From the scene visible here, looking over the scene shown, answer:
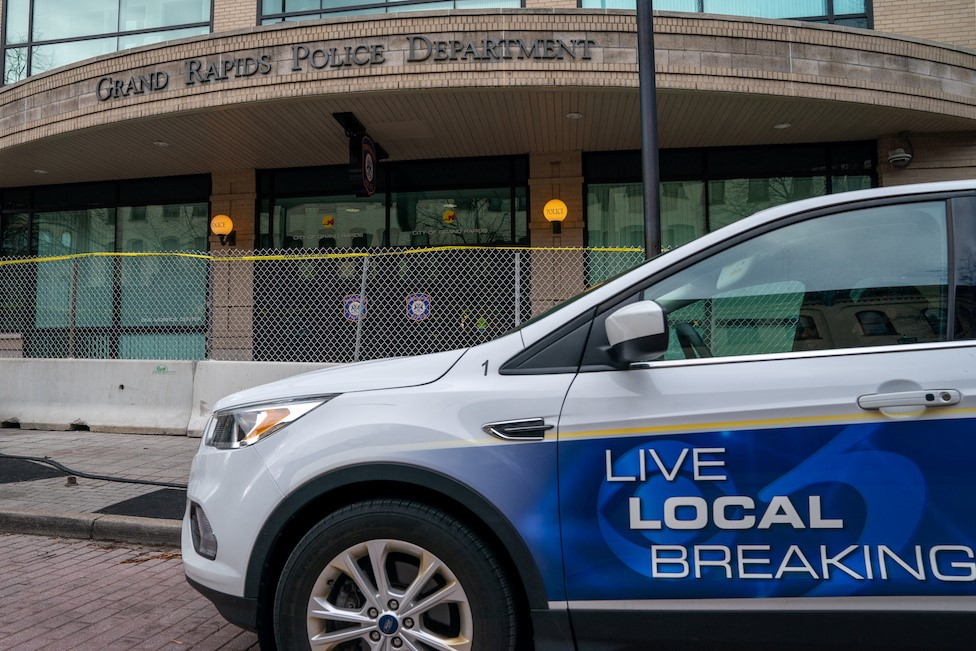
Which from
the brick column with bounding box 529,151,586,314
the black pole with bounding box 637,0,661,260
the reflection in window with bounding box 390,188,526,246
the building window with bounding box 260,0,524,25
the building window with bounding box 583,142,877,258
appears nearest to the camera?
the black pole with bounding box 637,0,661,260

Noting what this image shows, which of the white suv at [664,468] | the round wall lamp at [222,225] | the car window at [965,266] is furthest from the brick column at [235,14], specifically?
the car window at [965,266]

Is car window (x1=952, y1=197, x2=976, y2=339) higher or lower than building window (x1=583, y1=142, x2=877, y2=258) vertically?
lower

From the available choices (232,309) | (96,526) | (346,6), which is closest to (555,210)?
(346,6)

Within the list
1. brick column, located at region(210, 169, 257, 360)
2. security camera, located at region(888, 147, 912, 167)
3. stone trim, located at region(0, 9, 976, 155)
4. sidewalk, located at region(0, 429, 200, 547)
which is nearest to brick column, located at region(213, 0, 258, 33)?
stone trim, located at region(0, 9, 976, 155)

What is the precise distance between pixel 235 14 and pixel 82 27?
3.25m

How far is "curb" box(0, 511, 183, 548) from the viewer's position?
4875mm

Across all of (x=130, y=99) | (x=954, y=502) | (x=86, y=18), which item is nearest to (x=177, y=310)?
(x=130, y=99)

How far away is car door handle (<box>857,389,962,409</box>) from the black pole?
3.45 m

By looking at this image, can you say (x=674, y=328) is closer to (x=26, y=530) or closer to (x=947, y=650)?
(x=947, y=650)

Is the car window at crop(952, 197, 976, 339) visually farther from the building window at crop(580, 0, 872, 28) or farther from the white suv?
the building window at crop(580, 0, 872, 28)

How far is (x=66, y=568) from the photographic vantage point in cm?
442

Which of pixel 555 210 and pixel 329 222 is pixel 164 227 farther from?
pixel 555 210

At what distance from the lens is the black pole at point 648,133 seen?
5.54m

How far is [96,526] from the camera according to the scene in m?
5.03
